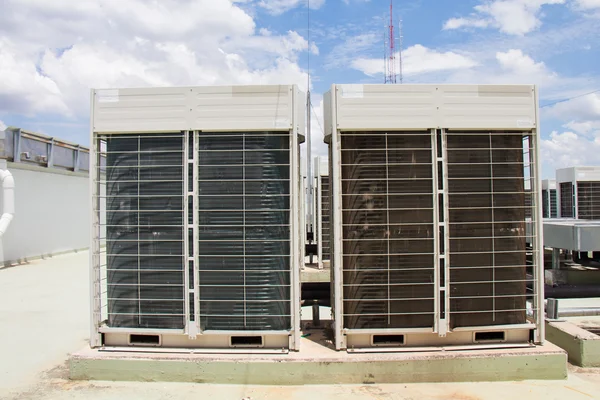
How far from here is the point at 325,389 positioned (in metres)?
4.11

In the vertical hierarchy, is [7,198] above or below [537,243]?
above

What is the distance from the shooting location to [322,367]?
13.8ft

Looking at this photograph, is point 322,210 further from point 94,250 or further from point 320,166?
point 94,250

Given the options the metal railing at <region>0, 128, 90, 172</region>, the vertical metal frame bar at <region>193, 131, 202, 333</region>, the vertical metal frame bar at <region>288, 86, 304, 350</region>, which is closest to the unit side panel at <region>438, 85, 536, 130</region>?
the vertical metal frame bar at <region>288, 86, 304, 350</region>

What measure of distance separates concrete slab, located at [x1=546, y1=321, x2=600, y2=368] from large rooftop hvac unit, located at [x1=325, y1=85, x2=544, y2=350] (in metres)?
0.84

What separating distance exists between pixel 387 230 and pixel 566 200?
55.4ft

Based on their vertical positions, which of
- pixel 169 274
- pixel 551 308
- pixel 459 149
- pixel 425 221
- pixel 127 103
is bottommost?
pixel 551 308

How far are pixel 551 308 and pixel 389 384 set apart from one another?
3.05 m

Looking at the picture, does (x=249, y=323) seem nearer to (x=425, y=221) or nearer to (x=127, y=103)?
(x=425, y=221)

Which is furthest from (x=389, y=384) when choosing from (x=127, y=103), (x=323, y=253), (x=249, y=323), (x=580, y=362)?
(x=323, y=253)

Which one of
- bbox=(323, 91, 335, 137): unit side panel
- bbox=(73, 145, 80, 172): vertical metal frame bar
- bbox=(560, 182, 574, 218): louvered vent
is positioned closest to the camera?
bbox=(323, 91, 335, 137): unit side panel

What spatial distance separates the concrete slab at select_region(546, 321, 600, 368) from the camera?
493 cm

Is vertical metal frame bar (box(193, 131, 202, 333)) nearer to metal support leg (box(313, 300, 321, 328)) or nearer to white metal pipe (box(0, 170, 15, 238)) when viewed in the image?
metal support leg (box(313, 300, 321, 328))

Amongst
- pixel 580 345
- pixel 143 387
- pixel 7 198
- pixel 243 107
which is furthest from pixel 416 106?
pixel 7 198
